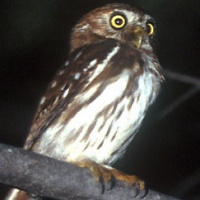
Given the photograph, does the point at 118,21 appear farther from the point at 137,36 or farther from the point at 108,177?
the point at 108,177

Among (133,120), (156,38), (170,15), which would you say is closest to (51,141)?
(133,120)

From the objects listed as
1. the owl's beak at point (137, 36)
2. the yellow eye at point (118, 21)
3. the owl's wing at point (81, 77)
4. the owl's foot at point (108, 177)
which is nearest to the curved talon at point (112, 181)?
the owl's foot at point (108, 177)

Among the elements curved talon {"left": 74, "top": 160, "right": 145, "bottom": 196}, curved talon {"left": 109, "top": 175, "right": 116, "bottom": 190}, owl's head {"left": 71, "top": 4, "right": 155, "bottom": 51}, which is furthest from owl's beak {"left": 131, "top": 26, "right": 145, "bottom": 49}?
curved talon {"left": 109, "top": 175, "right": 116, "bottom": 190}

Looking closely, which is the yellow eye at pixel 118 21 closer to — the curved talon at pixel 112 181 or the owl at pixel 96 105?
the owl at pixel 96 105

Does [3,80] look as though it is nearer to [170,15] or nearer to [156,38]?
[170,15]

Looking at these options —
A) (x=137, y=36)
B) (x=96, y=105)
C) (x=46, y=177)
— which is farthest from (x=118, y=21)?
(x=46, y=177)
